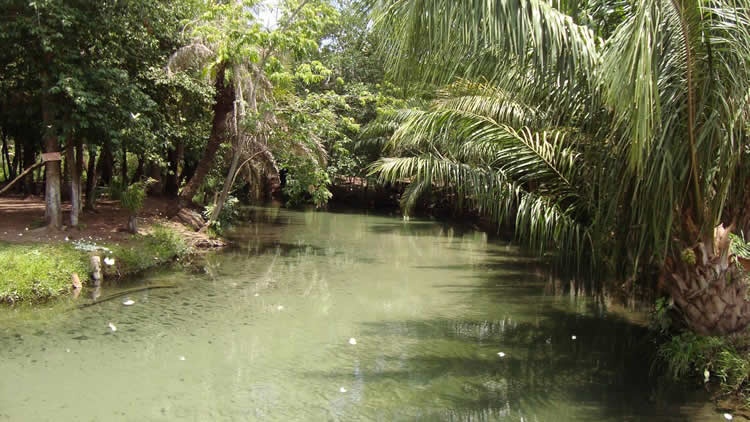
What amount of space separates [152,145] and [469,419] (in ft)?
32.1

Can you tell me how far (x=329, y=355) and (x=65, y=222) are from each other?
8.86m

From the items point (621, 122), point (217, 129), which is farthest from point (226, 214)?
point (621, 122)

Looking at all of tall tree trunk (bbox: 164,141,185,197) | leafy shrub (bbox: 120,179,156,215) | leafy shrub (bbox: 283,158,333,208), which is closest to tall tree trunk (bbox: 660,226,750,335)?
leafy shrub (bbox: 283,158,333,208)

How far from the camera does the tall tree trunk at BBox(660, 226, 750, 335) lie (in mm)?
5848

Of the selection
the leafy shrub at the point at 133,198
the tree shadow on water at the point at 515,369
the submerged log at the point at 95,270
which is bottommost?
the tree shadow on water at the point at 515,369

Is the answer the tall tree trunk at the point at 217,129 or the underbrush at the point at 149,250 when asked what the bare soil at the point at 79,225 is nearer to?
the underbrush at the point at 149,250

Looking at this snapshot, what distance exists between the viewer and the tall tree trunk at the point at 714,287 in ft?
19.2

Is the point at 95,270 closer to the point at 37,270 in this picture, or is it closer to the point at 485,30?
the point at 37,270

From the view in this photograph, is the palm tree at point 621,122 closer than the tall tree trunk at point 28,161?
Yes

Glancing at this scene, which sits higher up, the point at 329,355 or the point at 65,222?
the point at 65,222

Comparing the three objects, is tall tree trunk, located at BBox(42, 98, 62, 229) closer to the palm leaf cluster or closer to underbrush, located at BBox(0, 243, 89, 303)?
underbrush, located at BBox(0, 243, 89, 303)

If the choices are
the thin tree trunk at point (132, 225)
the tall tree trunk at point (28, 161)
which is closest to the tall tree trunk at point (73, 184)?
the thin tree trunk at point (132, 225)

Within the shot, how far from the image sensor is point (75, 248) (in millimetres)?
10305

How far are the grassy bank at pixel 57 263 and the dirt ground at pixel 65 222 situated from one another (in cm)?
59
